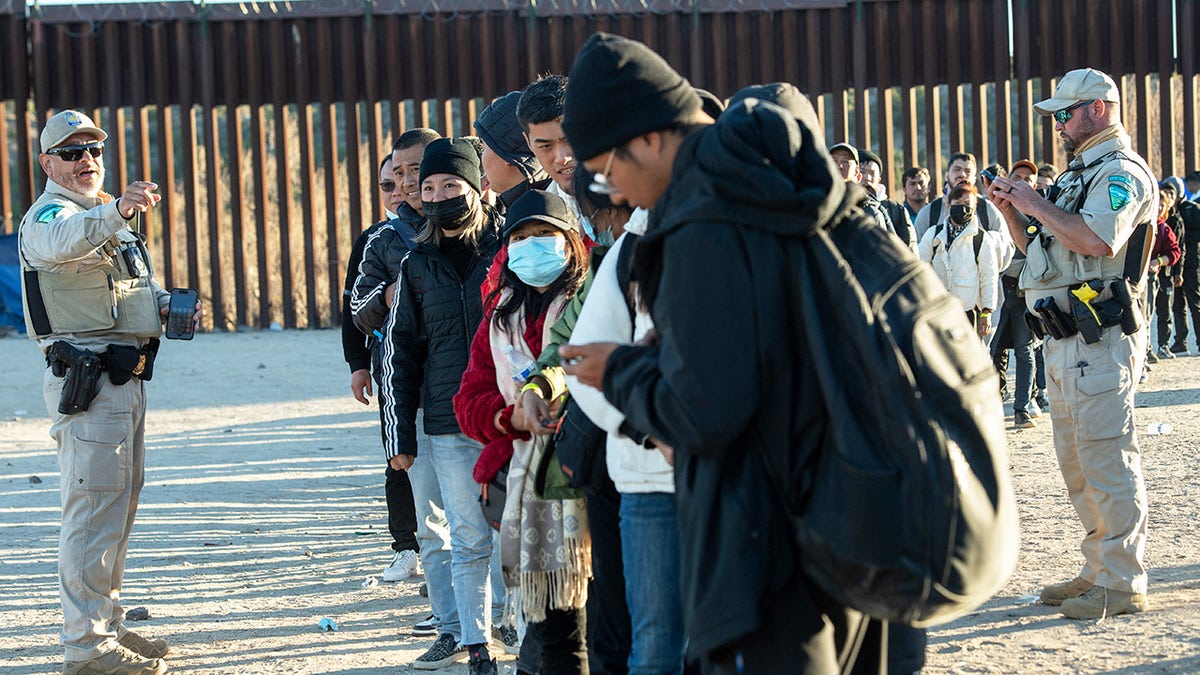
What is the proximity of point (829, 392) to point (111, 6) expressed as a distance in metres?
18.6

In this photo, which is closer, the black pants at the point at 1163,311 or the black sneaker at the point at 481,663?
the black sneaker at the point at 481,663

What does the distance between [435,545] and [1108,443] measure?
8.51 ft

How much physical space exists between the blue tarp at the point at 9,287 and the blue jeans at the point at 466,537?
15693mm

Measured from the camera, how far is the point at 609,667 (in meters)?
3.41

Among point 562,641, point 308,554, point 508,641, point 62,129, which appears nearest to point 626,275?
point 562,641

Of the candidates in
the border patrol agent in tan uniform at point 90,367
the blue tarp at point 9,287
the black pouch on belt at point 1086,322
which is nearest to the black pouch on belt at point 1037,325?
the black pouch on belt at point 1086,322

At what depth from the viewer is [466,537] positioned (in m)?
4.72

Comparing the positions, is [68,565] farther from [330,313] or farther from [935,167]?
[935,167]

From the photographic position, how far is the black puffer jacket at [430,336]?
4863 mm

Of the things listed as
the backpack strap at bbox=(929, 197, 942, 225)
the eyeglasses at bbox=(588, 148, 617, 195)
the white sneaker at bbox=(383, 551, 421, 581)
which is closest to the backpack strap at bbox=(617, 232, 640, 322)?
the eyeglasses at bbox=(588, 148, 617, 195)

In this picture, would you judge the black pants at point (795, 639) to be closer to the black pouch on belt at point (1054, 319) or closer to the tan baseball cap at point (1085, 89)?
the black pouch on belt at point (1054, 319)

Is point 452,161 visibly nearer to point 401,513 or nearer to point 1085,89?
point 401,513

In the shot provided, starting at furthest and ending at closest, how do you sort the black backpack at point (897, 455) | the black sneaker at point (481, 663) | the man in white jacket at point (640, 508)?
the black sneaker at point (481, 663) → the man in white jacket at point (640, 508) → the black backpack at point (897, 455)

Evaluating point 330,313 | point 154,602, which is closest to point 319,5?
point 330,313
